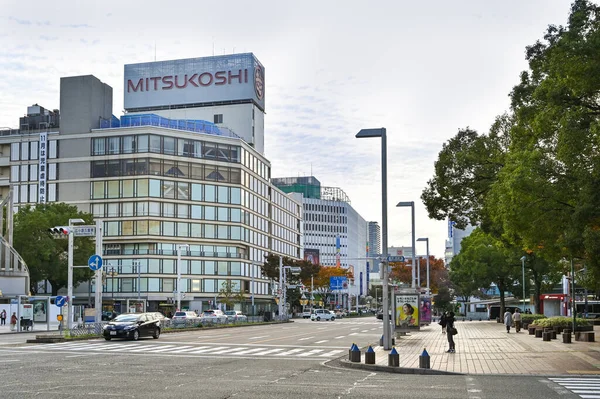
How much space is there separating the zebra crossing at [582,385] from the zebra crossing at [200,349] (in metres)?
10.8

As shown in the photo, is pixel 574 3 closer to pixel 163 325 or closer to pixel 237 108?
pixel 163 325

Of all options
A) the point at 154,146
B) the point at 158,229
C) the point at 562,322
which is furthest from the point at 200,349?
the point at 154,146

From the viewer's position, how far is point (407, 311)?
41.3 m

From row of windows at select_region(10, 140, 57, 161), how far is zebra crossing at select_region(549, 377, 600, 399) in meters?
99.6

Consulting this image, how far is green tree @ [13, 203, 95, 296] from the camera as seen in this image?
84.9m

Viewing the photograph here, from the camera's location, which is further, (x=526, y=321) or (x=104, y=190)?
(x=104, y=190)

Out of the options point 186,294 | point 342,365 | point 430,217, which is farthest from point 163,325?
point 186,294

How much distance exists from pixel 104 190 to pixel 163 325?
58.1 metres

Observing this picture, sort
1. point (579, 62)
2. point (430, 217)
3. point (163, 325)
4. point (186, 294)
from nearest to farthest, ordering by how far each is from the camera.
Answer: point (579, 62), point (430, 217), point (163, 325), point (186, 294)

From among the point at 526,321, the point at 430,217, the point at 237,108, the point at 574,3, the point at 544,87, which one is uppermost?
the point at 237,108

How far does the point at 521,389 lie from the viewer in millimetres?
17109

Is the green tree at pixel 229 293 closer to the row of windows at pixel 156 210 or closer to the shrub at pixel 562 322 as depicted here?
the row of windows at pixel 156 210

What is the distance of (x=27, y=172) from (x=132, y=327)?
7827 centimetres

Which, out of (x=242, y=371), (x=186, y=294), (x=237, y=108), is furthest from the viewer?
(x=237, y=108)
